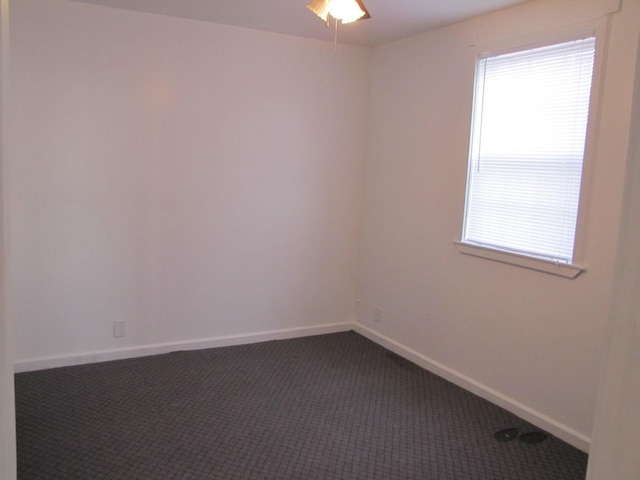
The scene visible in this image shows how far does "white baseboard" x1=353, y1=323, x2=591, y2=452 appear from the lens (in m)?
2.90

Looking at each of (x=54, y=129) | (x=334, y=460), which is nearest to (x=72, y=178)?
(x=54, y=129)

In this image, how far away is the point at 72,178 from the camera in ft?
11.8

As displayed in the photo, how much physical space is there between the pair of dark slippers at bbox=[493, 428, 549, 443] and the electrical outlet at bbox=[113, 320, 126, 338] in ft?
8.90

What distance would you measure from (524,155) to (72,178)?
303 cm

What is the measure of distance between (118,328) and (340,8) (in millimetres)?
2842

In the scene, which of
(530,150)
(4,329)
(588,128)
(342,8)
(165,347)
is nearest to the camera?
(4,329)

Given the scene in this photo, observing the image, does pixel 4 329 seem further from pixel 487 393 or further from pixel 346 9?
pixel 487 393

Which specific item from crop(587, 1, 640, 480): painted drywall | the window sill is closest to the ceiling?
the window sill

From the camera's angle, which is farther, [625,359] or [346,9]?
[346,9]

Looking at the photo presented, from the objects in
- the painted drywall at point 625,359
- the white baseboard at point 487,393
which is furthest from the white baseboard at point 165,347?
the painted drywall at point 625,359

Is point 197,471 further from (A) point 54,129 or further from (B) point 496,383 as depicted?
(A) point 54,129

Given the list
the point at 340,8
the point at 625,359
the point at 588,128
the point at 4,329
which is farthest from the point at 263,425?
the point at 625,359

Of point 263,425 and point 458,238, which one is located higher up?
point 458,238

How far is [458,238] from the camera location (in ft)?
12.0
